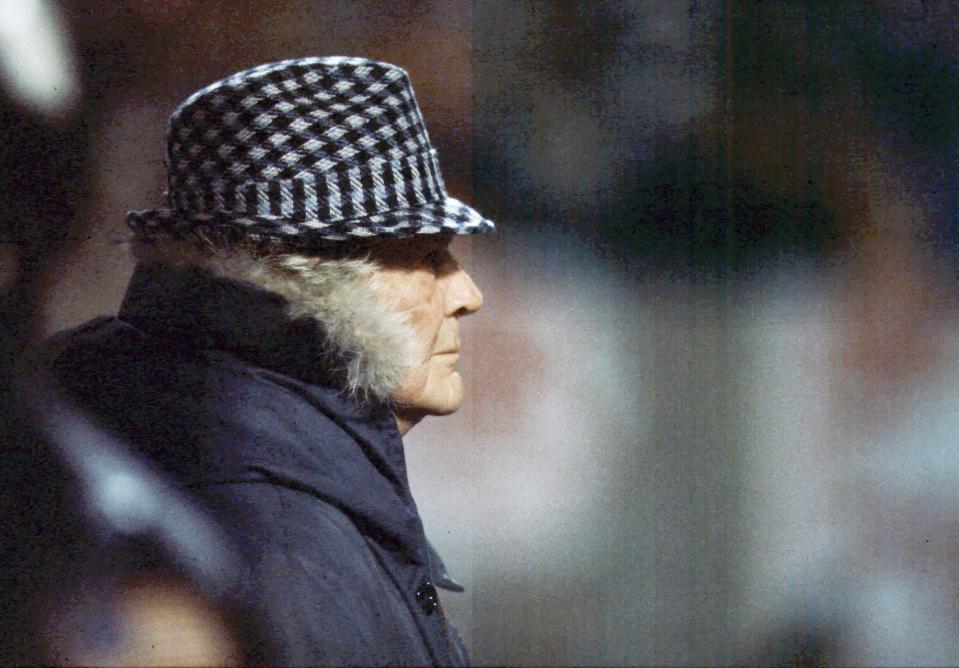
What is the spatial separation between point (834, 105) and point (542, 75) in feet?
2.32

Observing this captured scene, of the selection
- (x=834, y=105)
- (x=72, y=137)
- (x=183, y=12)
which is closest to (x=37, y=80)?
(x=72, y=137)

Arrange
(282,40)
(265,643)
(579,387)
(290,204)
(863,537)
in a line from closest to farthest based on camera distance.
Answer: (265,643) → (290,204) → (282,40) → (863,537) → (579,387)

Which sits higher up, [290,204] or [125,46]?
[125,46]

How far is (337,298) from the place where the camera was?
128 cm

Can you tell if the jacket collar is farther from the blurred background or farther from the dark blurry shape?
the blurred background

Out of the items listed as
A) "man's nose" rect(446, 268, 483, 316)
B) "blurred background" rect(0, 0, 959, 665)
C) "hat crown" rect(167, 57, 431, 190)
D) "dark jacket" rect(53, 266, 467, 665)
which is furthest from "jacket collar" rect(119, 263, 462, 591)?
"blurred background" rect(0, 0, 959, 665)

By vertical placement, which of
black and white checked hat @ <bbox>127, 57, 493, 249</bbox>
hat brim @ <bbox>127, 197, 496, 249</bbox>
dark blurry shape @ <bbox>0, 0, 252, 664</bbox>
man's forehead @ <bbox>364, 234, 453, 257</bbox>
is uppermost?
black and white checked hat @ <bbox>127, 57, 493, 249</bbox>

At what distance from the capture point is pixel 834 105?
1.88 meters

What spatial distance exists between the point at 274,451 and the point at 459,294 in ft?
1.64

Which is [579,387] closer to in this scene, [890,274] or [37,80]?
[890,274]

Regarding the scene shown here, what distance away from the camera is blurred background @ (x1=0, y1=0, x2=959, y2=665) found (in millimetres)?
1669

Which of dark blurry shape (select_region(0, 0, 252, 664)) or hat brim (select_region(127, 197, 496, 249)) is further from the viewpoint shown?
hat brim (select_region(127, 197, 496, 249))

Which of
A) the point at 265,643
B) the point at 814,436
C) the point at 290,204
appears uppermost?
the point at 290,204

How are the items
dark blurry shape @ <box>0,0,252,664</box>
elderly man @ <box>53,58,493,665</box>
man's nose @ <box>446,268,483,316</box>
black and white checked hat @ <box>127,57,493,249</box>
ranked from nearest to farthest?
1. dark blurry shape @ <box>0,0,252,664</box>
2. elderly man @ <box>53,58,493,665</box>
3. black and white checked hat @ <box>127,57,493,249</box>
4. man's nose @ <box>446,268,483,316</box>
